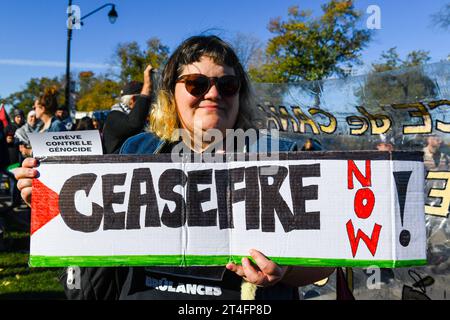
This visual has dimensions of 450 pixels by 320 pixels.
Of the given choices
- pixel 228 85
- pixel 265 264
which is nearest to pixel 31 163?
pixel 228 85

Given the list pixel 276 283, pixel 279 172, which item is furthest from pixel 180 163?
pixel 276 283

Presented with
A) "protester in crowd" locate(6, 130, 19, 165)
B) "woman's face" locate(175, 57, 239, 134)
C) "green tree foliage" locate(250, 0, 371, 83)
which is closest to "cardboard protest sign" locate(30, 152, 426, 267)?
"woman's face" locate(175, 57, 239, 134)

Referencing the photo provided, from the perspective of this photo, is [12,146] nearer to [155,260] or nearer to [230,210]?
[155,260]

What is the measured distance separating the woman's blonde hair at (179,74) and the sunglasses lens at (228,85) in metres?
0.09

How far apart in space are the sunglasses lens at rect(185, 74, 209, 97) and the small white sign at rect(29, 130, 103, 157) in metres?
0.43

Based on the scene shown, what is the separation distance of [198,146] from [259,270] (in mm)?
570

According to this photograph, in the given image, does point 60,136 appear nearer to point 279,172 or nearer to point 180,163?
point 180,163

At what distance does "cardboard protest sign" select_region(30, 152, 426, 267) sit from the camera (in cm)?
148

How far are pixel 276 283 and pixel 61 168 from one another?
921 mm

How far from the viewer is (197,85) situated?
173cm

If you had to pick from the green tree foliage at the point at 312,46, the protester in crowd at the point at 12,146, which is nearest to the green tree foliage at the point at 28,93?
the green tree foliage at the point at 312,46

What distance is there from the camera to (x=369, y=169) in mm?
1482

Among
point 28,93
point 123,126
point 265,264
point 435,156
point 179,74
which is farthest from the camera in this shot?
point 28,93

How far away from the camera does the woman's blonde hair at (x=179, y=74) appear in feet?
5.98
